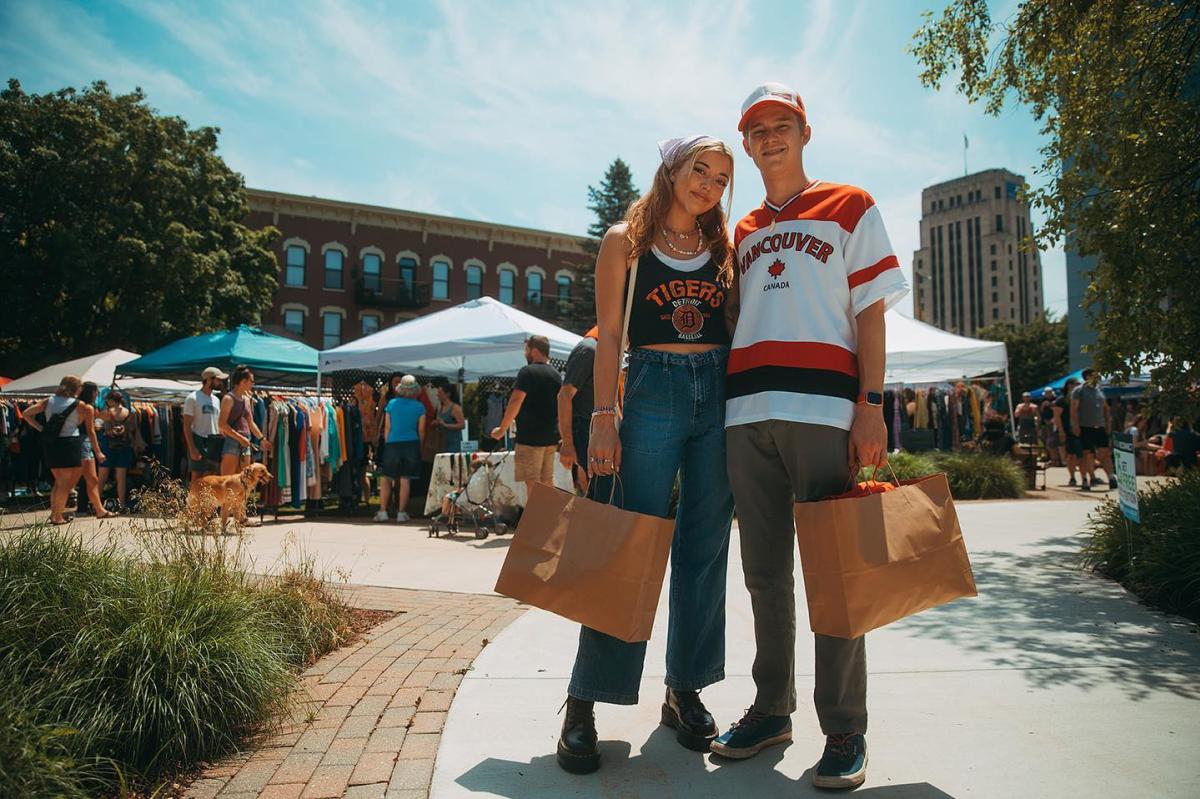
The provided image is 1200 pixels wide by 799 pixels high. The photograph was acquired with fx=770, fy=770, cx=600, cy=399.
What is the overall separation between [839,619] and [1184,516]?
3.68 m

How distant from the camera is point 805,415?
2.29 metres

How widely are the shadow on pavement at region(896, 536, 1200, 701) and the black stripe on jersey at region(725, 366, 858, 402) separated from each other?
167 cm

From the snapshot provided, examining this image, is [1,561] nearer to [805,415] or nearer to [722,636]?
[722,636]

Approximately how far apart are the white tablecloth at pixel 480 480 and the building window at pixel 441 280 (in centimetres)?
3406

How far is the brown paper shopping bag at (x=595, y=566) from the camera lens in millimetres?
2236

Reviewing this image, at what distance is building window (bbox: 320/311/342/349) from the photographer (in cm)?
4016

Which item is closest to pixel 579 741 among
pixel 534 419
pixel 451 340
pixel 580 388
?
pixel 580 388

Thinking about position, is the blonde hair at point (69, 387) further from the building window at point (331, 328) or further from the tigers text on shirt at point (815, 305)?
the building window at point (331, 328)

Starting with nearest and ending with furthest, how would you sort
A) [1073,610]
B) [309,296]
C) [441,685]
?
[441,685] < [1073,610] < [309,296]

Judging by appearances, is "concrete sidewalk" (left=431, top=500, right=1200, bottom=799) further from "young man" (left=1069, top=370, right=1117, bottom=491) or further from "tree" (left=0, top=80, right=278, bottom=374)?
"tree" (left=0, top=80, right=278, bottom=374)

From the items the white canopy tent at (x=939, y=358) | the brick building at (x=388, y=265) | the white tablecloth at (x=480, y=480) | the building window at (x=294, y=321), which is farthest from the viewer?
the building window at (x=294, y=321)

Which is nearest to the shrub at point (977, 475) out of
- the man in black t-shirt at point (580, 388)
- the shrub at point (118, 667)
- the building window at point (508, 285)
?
the man in black t-shirt at point (580, 388)

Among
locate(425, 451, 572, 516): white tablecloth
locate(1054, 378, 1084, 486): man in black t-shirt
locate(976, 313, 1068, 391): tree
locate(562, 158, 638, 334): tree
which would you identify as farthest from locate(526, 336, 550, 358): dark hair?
locate(976, 313, 1068, 391): tree

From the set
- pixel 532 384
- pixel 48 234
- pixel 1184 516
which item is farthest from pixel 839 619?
pixel 48 234
